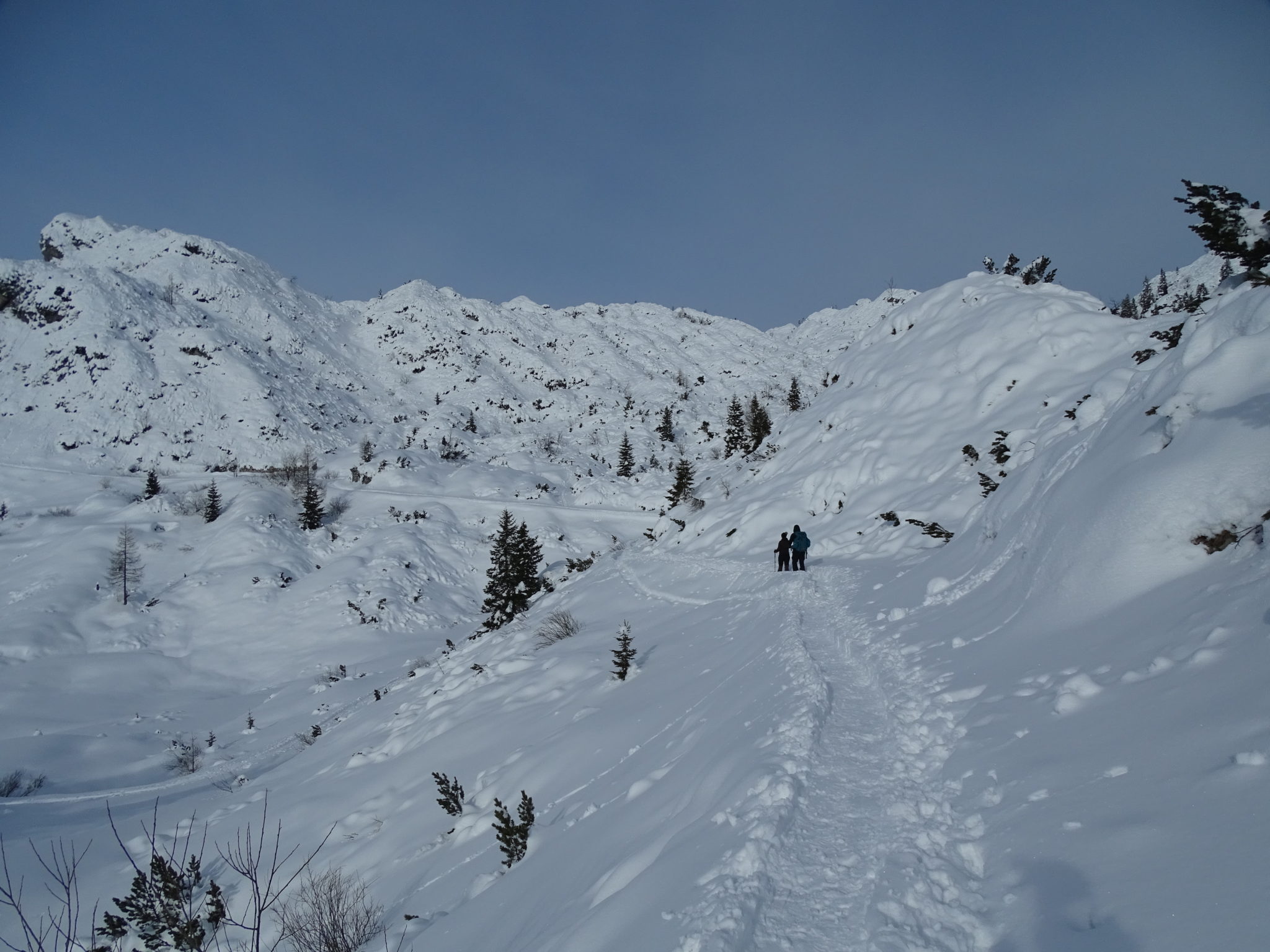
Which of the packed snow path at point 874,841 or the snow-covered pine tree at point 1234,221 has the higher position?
the snow-covered pine tree at point 1234,221

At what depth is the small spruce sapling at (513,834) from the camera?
207 inches

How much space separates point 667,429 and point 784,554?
147 ft

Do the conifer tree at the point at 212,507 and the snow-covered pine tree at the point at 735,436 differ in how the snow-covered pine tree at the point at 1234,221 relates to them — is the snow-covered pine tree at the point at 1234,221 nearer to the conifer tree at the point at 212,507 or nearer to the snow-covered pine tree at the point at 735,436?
the snow-covered pine tree at the point at 735,436

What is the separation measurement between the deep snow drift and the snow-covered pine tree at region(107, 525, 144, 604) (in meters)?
0.66

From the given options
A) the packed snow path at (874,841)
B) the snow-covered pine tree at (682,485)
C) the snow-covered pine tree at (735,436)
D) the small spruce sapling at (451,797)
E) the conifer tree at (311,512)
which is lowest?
the small spruce sapling at (451,797)

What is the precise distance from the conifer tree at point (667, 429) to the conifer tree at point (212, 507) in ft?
122

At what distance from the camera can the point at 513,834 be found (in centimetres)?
541

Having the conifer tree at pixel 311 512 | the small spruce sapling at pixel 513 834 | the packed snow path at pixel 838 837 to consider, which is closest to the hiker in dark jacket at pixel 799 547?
the packed snow path at pixel 838 837

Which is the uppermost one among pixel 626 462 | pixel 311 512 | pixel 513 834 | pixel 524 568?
pixel 311 512

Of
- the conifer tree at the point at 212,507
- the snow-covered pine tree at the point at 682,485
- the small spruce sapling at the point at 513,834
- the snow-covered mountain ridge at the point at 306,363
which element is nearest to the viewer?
the small spruce sapling at the point at 513,834

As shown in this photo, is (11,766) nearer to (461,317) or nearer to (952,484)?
(952,484)

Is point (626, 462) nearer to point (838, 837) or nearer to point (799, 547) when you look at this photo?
point (799, 547)

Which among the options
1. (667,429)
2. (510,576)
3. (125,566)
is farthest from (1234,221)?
(667,429)

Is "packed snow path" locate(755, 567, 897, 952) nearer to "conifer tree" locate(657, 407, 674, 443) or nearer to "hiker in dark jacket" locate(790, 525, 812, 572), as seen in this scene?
"hiker in dark jacket" locate(790, 525, 812, 572)
